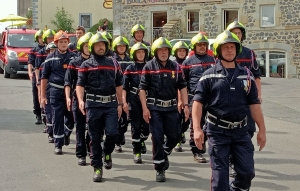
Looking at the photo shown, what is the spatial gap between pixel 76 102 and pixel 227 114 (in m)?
3.60

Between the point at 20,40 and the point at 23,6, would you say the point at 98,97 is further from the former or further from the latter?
the point at 23,6

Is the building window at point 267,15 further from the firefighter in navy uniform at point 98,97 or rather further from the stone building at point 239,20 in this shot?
the firefighter in navy uniform at point 98,97

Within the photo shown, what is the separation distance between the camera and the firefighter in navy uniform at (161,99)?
28.1ft

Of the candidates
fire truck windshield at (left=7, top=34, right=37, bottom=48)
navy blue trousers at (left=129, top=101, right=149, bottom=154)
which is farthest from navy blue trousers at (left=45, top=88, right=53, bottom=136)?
fire truck windshield at (left=7, top=34, right=37, bottom=48)

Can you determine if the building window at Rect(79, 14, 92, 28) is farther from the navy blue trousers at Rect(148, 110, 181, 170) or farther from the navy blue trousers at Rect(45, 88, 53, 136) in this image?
the navy blue trousers at Rect(148, 110, 181, 170)

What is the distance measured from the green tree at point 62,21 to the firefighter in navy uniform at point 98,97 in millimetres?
39797

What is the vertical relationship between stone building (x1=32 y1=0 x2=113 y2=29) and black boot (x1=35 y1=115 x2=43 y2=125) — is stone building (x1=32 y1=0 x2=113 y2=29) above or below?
above

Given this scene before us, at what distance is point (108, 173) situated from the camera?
29.7ft

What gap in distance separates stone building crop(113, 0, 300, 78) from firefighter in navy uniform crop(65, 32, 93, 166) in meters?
24.3

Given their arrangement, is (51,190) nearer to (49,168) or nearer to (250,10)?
(49,168)

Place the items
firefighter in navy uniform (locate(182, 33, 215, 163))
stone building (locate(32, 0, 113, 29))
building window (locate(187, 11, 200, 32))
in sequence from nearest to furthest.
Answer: firefighter in navy uniform (locate(182, 33, 215, 163)), building window (locate(187, 11, 200, 32)), stone building (locate(32, 0, 113, 29))

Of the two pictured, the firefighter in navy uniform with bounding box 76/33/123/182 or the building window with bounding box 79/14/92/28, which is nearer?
the firefighter in navy uniform with bounding box 76/33/123/182

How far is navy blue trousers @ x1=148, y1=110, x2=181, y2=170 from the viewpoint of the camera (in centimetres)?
851

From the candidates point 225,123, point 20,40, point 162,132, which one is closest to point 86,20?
point 20,40
